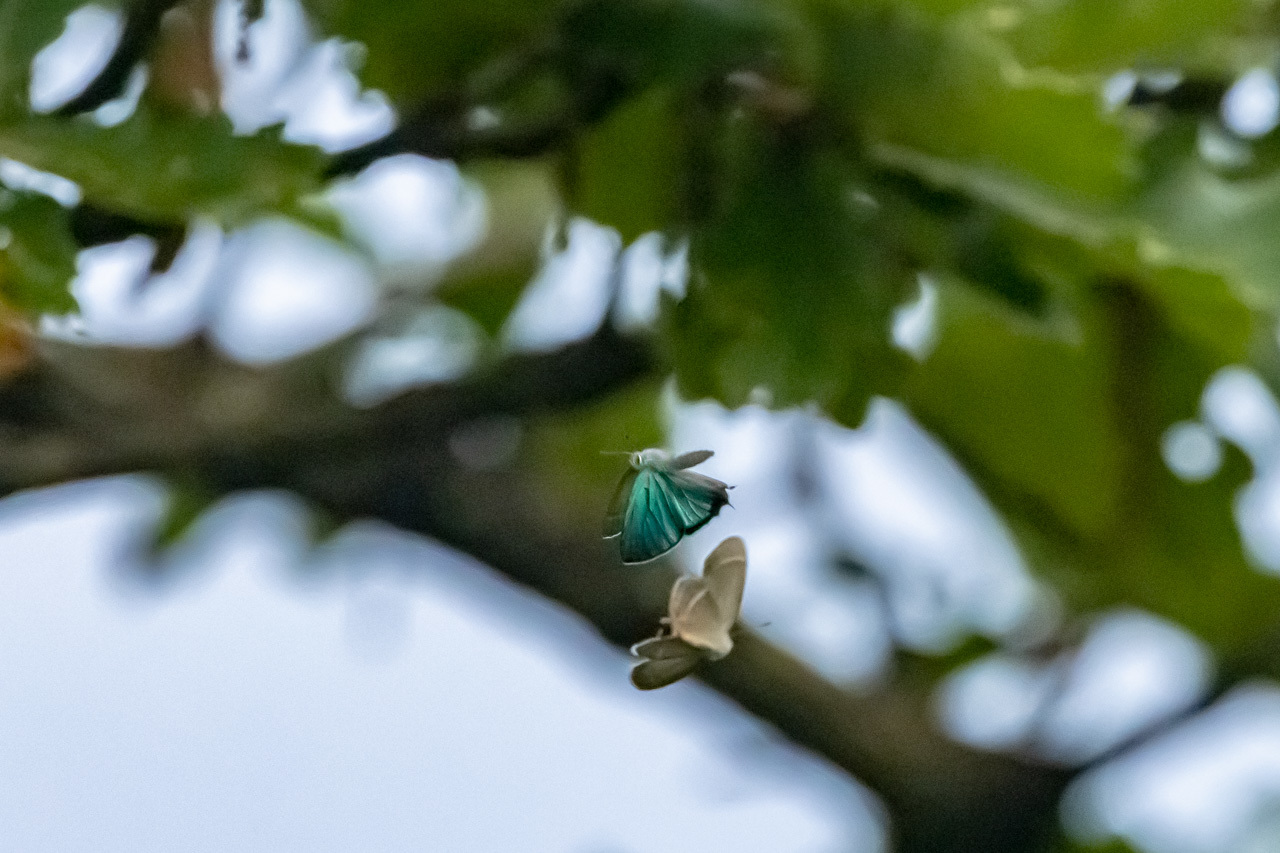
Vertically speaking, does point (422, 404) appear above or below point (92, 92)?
below

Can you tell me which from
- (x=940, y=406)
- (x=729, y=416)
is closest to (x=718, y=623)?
(x=729, y=416)

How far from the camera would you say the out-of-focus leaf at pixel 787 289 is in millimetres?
265

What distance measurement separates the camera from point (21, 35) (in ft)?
0.83

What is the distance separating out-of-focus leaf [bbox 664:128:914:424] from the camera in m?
0.27

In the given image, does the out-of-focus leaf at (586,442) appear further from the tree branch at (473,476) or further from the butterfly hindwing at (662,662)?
the butterfly hindwing at (662,662)

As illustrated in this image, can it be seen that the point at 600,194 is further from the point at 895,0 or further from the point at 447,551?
the point at 447,551

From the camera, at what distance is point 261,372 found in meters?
0.46

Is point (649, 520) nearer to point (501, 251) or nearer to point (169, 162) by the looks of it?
point (169, 162)

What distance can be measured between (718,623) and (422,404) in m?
0.22

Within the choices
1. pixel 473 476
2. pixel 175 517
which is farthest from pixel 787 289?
pixel 175 517

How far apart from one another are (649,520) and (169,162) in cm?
11

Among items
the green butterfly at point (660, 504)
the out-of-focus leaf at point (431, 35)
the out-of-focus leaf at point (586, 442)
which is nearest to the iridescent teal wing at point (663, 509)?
the green butterfly at point (660, 504)

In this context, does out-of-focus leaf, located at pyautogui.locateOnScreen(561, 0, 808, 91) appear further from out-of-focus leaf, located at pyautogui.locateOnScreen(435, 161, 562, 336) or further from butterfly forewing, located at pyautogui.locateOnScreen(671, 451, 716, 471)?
out-of-focus leaf, located at pyautogui.locateOnScreen(435, 161, 562, 336)

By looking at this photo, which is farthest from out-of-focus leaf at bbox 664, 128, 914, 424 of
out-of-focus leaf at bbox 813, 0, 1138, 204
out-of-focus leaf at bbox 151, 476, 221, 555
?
out-of-focus leaf at bbox 151, 476, 221, 555
